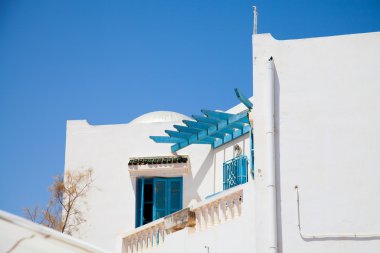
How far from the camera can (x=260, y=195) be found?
37.6 ft

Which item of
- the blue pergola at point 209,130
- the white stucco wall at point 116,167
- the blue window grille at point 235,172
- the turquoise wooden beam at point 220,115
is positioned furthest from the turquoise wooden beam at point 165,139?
the turquoise wooden beam at point 220,115

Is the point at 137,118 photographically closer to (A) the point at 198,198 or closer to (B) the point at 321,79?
(A) the point at 198,198

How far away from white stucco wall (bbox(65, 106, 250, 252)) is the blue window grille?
0.49 metres

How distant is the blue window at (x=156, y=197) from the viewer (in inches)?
690

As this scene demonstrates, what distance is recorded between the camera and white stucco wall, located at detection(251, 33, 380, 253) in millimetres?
11156

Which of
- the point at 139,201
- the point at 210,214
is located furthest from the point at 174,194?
the point at 210,214

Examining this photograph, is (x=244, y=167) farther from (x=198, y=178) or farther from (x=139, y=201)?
(x=139, y=201)

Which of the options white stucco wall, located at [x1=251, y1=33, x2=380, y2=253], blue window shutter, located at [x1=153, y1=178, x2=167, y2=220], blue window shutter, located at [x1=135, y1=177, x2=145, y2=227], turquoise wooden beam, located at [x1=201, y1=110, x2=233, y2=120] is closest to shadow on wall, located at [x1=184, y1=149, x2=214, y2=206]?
blue window shutter, located at [x1=153, y1=178, x2=167, y2=220]

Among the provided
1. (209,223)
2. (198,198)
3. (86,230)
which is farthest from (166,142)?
(209,223)

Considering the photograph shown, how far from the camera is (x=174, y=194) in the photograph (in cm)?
Result: 1769

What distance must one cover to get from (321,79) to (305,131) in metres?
1.01

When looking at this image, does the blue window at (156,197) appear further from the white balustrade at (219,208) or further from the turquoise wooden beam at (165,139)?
the white balustrade at (219,208)

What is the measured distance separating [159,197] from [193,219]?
16.3 ft

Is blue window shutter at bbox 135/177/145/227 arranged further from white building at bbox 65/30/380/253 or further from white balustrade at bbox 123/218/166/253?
white building at bbox 65/30/380/253
